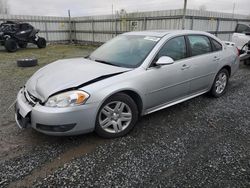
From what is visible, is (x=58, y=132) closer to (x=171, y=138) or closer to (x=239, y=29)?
(x=171, y=138)

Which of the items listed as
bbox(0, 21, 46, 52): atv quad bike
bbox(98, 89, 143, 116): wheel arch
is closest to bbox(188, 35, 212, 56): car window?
bbox(98, 89, 143, 116): wheel arch

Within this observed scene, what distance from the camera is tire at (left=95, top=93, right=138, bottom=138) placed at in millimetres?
2670

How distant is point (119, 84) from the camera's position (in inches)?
105

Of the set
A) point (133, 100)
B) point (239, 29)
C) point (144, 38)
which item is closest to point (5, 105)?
point (133, 100)

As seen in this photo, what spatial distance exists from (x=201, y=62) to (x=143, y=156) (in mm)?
2148

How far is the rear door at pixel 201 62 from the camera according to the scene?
3633mm

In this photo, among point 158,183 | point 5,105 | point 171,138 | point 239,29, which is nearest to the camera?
point 158,183

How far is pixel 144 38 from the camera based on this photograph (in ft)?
11.2

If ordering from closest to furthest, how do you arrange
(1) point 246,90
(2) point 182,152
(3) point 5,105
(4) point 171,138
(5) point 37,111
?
(5) point 37,111
(2) point 182,152
(4) point 171,138
(3) point 5,105
(1) point 246,90

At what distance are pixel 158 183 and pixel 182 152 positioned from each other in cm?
→ 64

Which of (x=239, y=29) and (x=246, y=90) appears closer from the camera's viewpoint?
(x=246, y=90)

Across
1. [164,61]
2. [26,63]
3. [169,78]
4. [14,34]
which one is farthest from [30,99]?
[14,34]

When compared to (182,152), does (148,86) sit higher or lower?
higher

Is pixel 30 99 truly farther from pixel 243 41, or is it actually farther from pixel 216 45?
pixel 243 41
